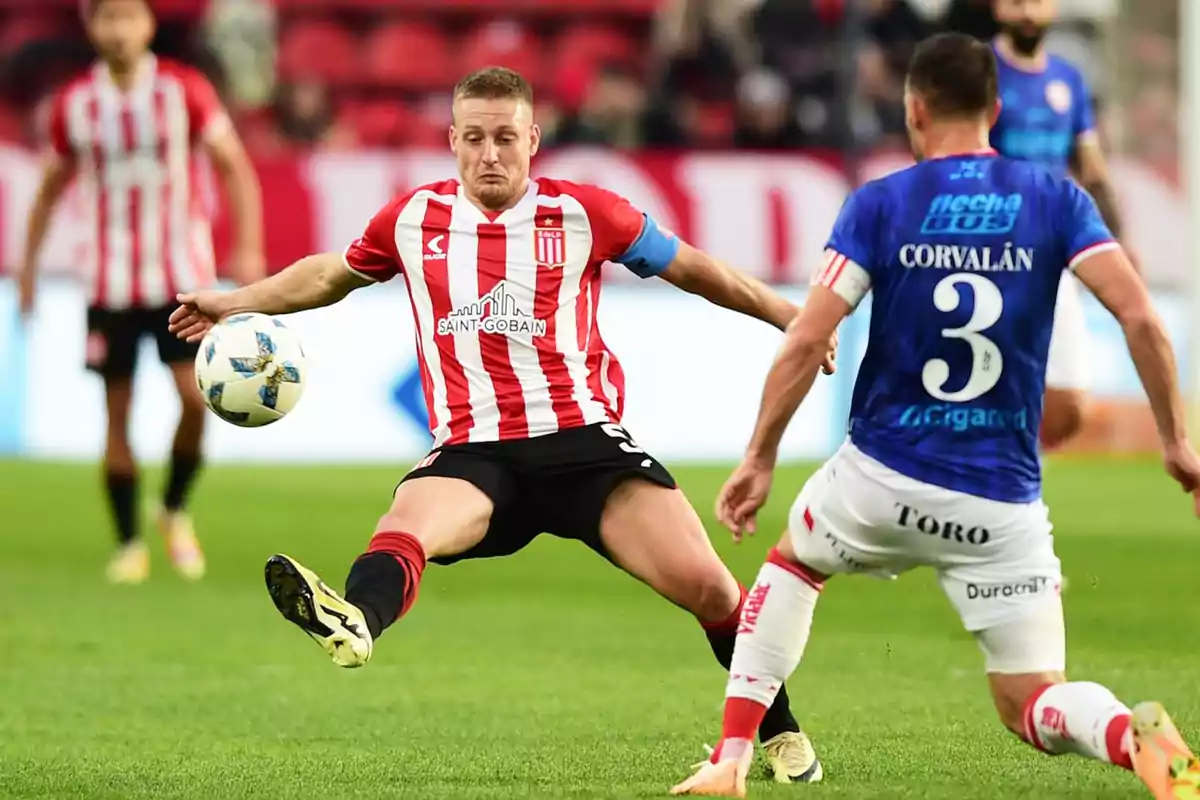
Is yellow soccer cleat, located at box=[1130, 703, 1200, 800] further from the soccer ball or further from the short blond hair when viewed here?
the soccer ball

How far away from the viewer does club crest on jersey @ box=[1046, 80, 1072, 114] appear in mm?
9148

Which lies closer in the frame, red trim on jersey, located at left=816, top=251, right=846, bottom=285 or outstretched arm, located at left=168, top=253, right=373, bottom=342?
red trim on jersey, located at left=816, top=251, right=846, bottom=285

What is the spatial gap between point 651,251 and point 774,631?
1.26 meters

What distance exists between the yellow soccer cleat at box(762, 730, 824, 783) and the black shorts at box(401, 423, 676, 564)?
66 centimetres

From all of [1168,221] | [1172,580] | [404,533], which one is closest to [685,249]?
[404,533]

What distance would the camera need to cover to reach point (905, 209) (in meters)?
4.66

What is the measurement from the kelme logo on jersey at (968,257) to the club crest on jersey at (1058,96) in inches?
185

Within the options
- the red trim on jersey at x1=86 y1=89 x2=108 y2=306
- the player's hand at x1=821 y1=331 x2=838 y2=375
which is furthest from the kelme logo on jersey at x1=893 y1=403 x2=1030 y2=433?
the red trim on jersey at x1=86 y1=89 x2=108 y2=306

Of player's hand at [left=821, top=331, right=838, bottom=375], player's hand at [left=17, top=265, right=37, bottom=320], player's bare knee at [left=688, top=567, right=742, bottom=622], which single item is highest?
player's hand at [left=821, top=331, right=838, bottom=375]

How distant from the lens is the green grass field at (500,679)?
5.31 m

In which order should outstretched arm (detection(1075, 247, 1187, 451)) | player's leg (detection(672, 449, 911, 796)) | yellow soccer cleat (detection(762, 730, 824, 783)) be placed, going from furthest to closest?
yellow soccer cleat (detection(762, 730, 824, 783))
player's leg (detection(672, 449, 911, 796))
outstretched arm (detection(1075, 247, 1187, 451))

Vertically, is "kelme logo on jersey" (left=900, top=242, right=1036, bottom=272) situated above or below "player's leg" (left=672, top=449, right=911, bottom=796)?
above

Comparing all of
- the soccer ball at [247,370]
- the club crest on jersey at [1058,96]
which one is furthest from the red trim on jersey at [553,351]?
the club crest on jersey at [1058,96]

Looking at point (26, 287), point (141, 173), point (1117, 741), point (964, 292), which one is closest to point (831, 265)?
point (964, 292)
